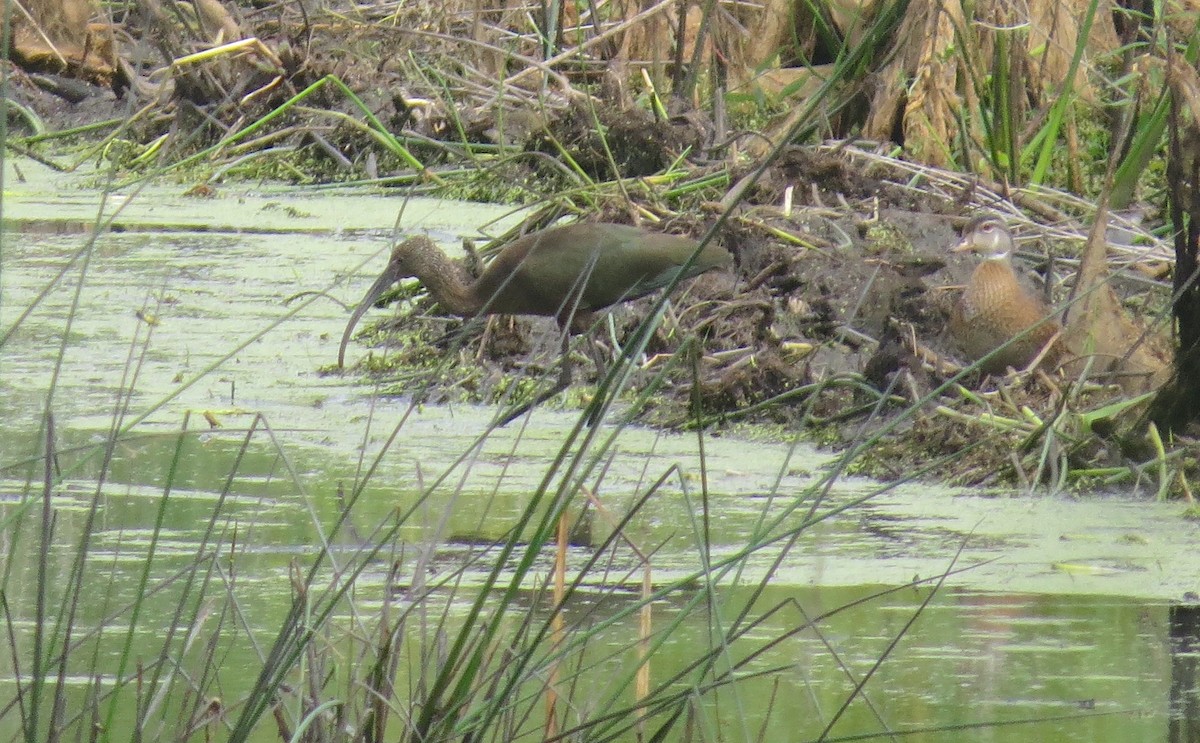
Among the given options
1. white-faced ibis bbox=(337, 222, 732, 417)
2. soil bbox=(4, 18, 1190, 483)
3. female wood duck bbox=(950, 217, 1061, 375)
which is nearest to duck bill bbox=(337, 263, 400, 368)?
white-faced ibis bbox=(337, 222, 732, 417)

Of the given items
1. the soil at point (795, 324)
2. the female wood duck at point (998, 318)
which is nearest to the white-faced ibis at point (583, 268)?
the soil at point (795, 324)

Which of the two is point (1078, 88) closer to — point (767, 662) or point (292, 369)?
point (292, 369)

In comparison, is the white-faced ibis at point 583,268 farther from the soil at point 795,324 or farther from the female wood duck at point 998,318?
the female wood duck at point 998,318

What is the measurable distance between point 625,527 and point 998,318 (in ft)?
5.32

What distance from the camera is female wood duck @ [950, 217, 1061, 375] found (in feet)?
14.8

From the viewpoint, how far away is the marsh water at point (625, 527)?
2.46 metres

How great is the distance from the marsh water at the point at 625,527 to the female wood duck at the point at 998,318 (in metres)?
0.60

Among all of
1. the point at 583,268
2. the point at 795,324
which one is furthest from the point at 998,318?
the point at 583,268

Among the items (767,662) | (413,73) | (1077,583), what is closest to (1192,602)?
(1077,583)

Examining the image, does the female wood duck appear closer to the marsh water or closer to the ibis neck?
the marsh water

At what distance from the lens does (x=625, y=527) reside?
3283 mm

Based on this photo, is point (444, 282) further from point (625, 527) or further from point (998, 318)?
point (625, 527)

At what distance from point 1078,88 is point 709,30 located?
139 centimetres

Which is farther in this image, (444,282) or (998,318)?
(444,282)
